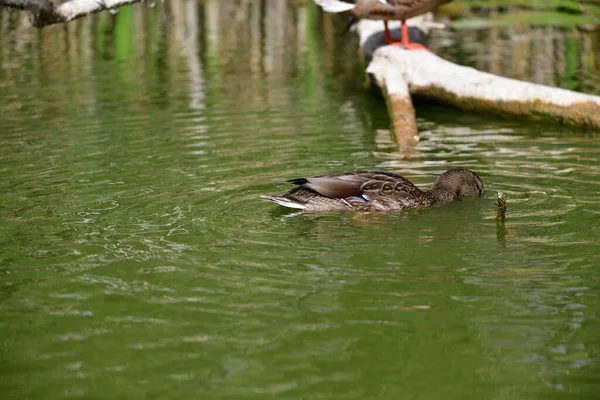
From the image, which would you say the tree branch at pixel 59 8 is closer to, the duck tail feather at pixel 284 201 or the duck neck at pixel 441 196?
the duck tail feather at pixel 284 201

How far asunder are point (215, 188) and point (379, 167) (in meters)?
1.88

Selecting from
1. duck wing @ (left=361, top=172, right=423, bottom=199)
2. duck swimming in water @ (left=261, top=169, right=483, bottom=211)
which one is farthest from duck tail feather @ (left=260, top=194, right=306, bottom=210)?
duck wing @ (left=361, top=172, right=423, bottom=199)

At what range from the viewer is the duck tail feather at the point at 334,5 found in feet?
44.2

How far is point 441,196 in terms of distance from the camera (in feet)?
28.5

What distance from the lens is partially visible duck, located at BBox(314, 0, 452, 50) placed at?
13305mm

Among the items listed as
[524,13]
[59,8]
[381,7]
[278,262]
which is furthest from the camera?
[524,13]

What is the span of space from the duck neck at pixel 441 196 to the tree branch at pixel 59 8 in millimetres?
2980

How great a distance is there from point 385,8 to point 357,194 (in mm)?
5611

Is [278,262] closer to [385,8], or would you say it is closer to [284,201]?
[284,201]

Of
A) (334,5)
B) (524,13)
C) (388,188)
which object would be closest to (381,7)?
(334,5)

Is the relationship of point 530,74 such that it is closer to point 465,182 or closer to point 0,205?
point 465,182

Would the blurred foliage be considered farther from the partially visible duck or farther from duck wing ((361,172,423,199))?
duck wing ((361,172,423,199))

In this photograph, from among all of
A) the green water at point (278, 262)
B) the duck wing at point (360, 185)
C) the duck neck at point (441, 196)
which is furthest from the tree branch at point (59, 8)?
the duck neck at point (441, 196)

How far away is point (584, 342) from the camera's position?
5.64 meters
